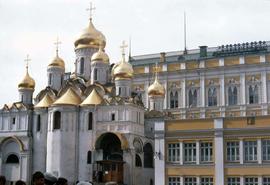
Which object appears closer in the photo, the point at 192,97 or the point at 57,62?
the point at 57,62

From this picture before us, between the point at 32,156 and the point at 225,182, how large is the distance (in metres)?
22.9

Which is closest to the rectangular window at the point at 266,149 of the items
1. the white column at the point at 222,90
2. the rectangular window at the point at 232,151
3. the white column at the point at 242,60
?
the rectangular window at the point at 232,151

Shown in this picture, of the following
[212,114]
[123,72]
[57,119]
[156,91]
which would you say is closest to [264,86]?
→ [212,114]

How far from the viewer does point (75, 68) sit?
59062 millimetres

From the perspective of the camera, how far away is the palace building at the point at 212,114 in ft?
128

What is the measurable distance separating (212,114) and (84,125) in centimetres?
1541

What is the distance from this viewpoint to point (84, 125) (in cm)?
5138

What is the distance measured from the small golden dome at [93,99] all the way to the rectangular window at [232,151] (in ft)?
53.0

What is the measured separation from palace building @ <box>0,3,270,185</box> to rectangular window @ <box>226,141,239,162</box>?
0.24 ft

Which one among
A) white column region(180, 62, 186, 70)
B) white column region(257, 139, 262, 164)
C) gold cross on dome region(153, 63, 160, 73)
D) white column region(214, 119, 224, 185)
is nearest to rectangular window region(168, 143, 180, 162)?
white column region(214, 119, 224, 185)

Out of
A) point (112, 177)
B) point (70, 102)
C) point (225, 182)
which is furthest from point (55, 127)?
point (225, 182)

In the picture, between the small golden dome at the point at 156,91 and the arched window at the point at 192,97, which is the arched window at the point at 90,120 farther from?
the arched window at the point at 192,97

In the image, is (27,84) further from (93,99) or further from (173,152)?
(173,152)

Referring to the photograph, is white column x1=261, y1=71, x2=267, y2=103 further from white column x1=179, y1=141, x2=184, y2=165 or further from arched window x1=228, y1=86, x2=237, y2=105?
white column x1=179, y1=141, x2=184, y2=165
